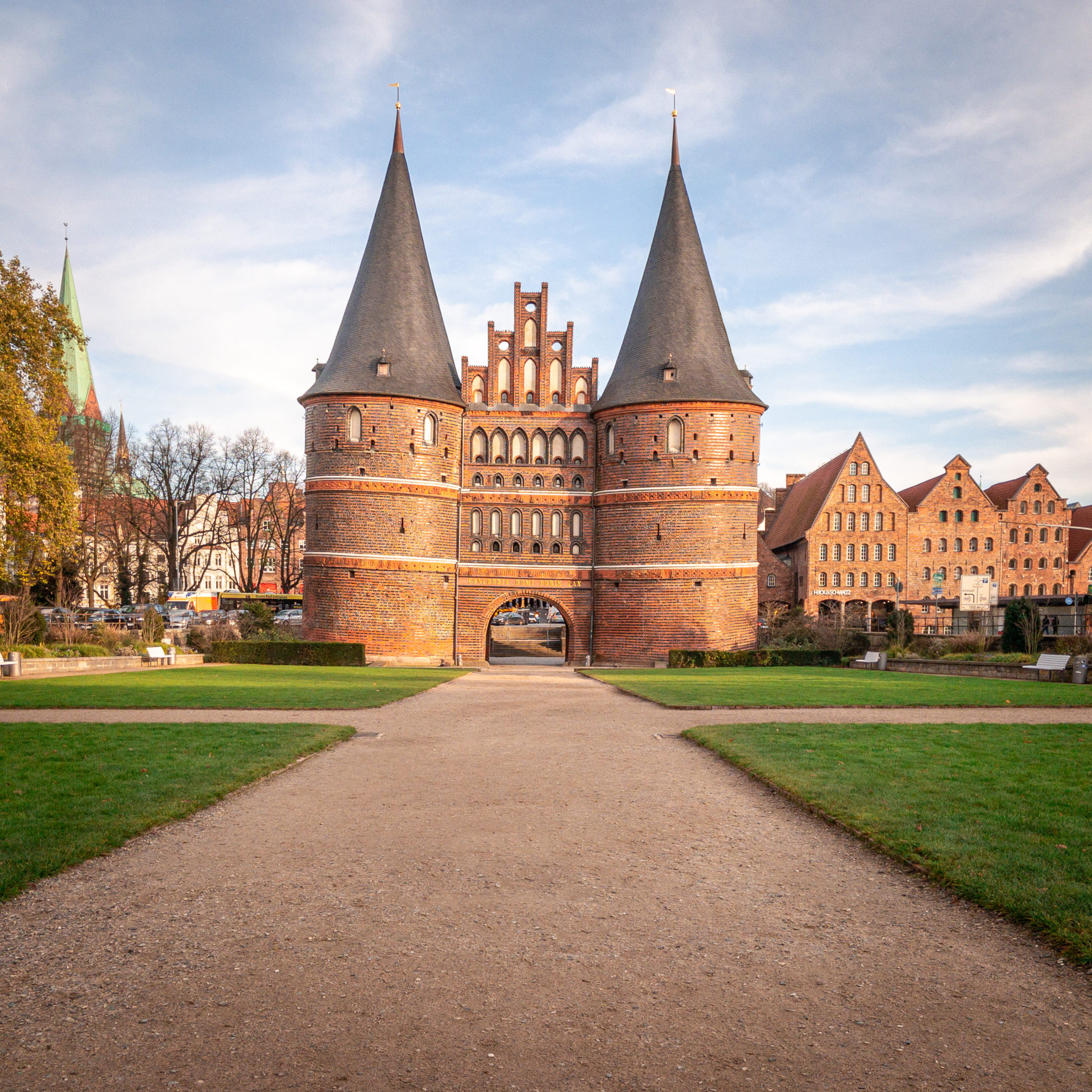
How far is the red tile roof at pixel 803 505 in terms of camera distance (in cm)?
5566

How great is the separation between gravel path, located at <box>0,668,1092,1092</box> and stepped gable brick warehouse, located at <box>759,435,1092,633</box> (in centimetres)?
4842

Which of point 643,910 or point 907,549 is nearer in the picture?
point 643,910

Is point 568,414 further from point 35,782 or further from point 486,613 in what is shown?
point 35,782

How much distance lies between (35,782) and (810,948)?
22.9ft

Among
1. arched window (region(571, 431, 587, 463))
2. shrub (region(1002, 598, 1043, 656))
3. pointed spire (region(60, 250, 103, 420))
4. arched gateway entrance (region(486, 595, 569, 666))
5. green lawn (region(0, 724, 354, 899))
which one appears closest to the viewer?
green lawn (region(0, 724, 354, 899))

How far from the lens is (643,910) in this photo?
5.38 meters

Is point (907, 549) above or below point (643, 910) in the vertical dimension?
above

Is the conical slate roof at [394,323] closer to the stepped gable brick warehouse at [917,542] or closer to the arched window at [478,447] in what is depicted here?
the arched window at [478,447]

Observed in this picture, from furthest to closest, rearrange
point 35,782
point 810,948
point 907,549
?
1. point 907,549
2. point 35,782
3. point 810,948

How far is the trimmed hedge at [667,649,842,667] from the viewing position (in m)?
32.5

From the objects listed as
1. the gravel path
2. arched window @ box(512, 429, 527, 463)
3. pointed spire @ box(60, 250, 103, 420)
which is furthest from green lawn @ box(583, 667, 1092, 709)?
pointed spire @ box(60, 250, 103, 420)

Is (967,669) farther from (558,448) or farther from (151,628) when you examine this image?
(151,628)

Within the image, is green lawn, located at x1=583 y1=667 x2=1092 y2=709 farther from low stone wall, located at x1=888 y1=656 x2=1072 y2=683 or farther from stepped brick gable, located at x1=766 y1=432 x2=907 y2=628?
stepped brick gable, located at x1=766 y1=432 x2=907 y2=628

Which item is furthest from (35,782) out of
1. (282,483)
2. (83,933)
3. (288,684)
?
(282,483)
